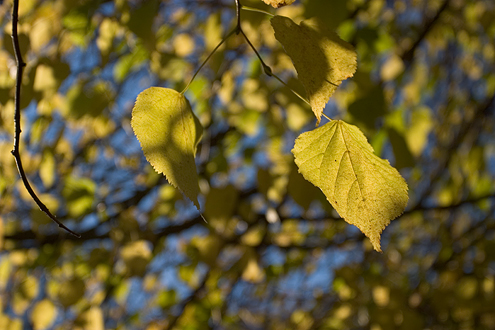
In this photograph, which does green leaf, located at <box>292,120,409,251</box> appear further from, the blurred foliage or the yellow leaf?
the yellow leaf

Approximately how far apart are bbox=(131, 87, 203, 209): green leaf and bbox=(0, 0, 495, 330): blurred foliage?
1.52ft

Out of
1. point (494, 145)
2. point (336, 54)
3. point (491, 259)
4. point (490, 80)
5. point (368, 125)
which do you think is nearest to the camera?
point (336, 54)

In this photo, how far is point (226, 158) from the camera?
182cm

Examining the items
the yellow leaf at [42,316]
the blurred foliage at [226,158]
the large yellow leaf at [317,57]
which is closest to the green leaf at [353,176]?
the large yellow leaf at [317,57]

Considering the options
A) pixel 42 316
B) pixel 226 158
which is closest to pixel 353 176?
pixel 226 158

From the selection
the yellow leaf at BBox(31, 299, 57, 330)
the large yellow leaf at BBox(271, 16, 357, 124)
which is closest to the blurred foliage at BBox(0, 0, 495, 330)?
the yellow leaf at BBox(31, 299, 57, 330)

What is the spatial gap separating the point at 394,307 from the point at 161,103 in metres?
1.31

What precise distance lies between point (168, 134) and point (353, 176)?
0.23 m

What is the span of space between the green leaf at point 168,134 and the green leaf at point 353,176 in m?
0.14

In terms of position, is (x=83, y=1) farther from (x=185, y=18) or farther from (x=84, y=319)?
(x=84, y=319)

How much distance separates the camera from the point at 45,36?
1138 mm

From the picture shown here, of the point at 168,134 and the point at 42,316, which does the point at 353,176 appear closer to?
the point at 168,134

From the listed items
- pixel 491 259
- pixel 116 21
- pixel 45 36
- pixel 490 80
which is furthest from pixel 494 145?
pixel 45 36

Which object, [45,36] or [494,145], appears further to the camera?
[494,145]
